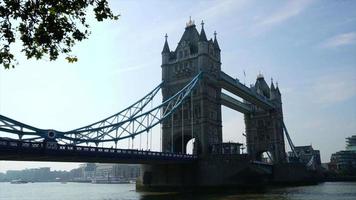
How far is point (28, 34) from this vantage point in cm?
979

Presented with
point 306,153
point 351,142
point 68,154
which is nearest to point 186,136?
point 68,154

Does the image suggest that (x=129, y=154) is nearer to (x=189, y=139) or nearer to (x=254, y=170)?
(x=254, y=170)

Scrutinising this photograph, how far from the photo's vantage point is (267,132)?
9738 cm

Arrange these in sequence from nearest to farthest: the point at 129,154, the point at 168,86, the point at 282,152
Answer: the point at 129,154 → the point at 168,86 → the point at 282,152

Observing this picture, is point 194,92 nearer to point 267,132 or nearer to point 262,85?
point 267,132

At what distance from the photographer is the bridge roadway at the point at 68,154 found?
1363 inches

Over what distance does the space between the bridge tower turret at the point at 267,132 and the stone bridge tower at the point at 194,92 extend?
28.5 metres

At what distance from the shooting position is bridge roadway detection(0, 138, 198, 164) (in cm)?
3462

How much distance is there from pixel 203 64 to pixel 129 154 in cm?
2606

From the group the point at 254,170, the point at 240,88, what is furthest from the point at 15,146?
the point at 240,88

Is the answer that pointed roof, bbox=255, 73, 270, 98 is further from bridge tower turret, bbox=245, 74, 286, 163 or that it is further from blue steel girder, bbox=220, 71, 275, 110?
blue steel girder, bbox=220, 71, 275, 110

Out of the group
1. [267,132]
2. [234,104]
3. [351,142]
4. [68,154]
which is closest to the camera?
[68,154]

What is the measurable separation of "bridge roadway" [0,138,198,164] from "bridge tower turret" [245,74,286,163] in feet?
157

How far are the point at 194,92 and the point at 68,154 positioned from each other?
32102 mm
